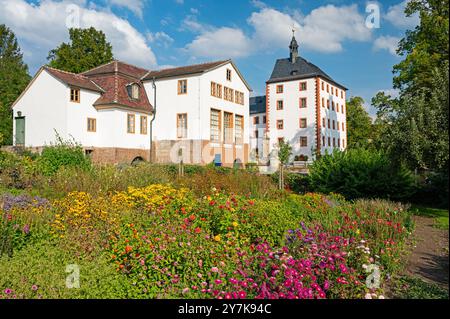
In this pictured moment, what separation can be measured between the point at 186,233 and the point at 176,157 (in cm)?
2478

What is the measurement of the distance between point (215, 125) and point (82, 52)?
63.7 feet

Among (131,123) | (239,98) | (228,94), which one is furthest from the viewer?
(239,98)

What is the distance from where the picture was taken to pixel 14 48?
48.2 m

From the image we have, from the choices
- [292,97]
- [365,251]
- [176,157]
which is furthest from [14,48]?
[365,251]

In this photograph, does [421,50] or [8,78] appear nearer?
[421,50]

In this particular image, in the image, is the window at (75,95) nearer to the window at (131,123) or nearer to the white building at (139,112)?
the white building at (139,112)

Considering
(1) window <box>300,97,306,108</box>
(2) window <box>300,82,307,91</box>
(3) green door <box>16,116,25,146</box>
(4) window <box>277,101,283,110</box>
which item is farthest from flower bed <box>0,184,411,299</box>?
(4) window <box>277,101,283,110</box>

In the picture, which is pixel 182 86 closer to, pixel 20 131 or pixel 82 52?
pixel 20 131

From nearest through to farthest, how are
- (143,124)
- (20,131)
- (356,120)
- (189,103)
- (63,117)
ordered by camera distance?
1. (63,117)
2. (20,131)
3. (189,103)
4. (143,124)
5. (356,120)

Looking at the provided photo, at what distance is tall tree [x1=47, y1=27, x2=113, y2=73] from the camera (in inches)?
1529

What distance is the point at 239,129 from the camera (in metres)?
35.1

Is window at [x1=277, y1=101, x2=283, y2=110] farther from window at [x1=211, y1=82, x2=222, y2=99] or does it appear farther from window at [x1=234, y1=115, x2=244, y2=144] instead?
window at [x1=211, y1=82, x2=222, y2=99]

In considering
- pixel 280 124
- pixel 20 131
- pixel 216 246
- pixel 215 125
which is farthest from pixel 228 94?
pixel 216 246
